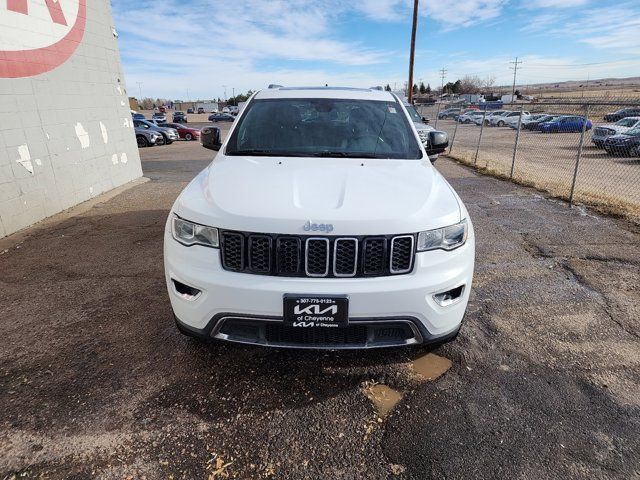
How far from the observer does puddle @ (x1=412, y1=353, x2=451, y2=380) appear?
2.80m

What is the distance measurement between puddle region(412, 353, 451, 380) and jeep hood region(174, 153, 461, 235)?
3.38 feet

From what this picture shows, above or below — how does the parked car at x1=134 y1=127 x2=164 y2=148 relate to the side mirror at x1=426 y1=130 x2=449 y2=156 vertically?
below

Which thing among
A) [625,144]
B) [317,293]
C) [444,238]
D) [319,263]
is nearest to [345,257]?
[319,263]

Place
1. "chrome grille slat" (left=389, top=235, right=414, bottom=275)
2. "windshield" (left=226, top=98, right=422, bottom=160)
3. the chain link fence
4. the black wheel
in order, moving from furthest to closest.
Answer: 1. the black wheel
2. the chain link fence
3. "windshield" (left=226, top=98, right=422, bottom=160)
4. "chrome grille slat" (left=389, top=235, right=414, bottom=275)

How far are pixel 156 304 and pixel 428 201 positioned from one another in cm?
257

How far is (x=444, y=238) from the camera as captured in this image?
251cm

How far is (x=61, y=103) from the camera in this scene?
7289 millimetres

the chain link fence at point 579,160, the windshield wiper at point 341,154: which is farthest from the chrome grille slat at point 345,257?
the chain link fence at point 579,160

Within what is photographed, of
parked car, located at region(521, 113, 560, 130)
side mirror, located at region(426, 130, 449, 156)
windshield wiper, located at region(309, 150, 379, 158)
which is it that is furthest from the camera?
parked car, located at region(521, 113, 560, 130)

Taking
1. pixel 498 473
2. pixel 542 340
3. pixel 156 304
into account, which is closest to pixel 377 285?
pixel 498 473

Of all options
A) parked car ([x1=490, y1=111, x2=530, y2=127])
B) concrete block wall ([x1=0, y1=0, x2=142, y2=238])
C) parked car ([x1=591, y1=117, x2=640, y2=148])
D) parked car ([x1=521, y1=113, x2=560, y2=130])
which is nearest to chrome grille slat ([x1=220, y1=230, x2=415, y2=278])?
concrete block wall ([x1=0, y1=0, x2=142, y2=238])

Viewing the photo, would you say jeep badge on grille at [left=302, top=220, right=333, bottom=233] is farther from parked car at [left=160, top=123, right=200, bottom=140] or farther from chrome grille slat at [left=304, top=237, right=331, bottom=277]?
parked car at [left=160, top=123, right=200, bottom=140]

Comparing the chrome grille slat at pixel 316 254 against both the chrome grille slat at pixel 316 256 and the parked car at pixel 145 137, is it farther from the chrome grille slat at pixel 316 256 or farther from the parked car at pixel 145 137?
the parked car at pixel 145 137

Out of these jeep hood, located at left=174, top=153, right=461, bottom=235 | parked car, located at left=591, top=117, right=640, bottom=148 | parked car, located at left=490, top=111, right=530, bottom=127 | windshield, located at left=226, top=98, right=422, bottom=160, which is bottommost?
parked car, located at left=490, top=111, right=530, bottom=127
